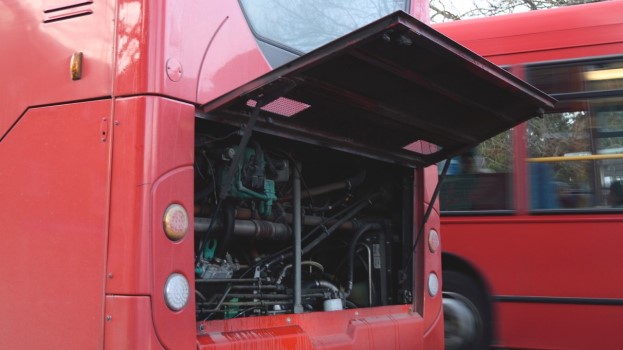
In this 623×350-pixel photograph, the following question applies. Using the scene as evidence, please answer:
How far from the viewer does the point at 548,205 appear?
18.7 feet

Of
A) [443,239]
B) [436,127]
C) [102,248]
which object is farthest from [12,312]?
[443,239]

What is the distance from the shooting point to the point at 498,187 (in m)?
5.95

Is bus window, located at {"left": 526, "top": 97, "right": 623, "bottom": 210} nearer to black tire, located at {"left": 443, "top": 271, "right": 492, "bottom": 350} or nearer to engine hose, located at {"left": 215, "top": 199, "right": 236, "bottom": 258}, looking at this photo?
black tire, located at {"left": 443, "top": 271, "right": 492, "bottom": 350}

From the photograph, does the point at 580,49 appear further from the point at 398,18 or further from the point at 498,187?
the point at 398,18

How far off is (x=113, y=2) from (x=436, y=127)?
180 centimetres

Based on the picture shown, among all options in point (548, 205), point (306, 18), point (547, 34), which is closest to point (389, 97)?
point (306, 18)

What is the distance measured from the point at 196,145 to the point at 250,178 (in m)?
0.36

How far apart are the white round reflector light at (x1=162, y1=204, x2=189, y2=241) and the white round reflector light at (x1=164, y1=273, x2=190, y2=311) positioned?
0.16 metres

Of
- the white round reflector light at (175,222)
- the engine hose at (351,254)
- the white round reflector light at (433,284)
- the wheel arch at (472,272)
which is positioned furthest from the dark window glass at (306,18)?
the wheel arch at (472,272)

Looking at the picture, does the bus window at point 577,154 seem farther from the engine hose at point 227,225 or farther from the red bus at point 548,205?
the engine hose at point 227,225

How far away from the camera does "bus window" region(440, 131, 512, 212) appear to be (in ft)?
19.5

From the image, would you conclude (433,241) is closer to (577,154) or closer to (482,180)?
(482,180)

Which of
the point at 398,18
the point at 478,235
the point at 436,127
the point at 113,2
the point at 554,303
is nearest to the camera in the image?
the point at 398,18

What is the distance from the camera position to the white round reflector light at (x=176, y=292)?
2.67 meters
